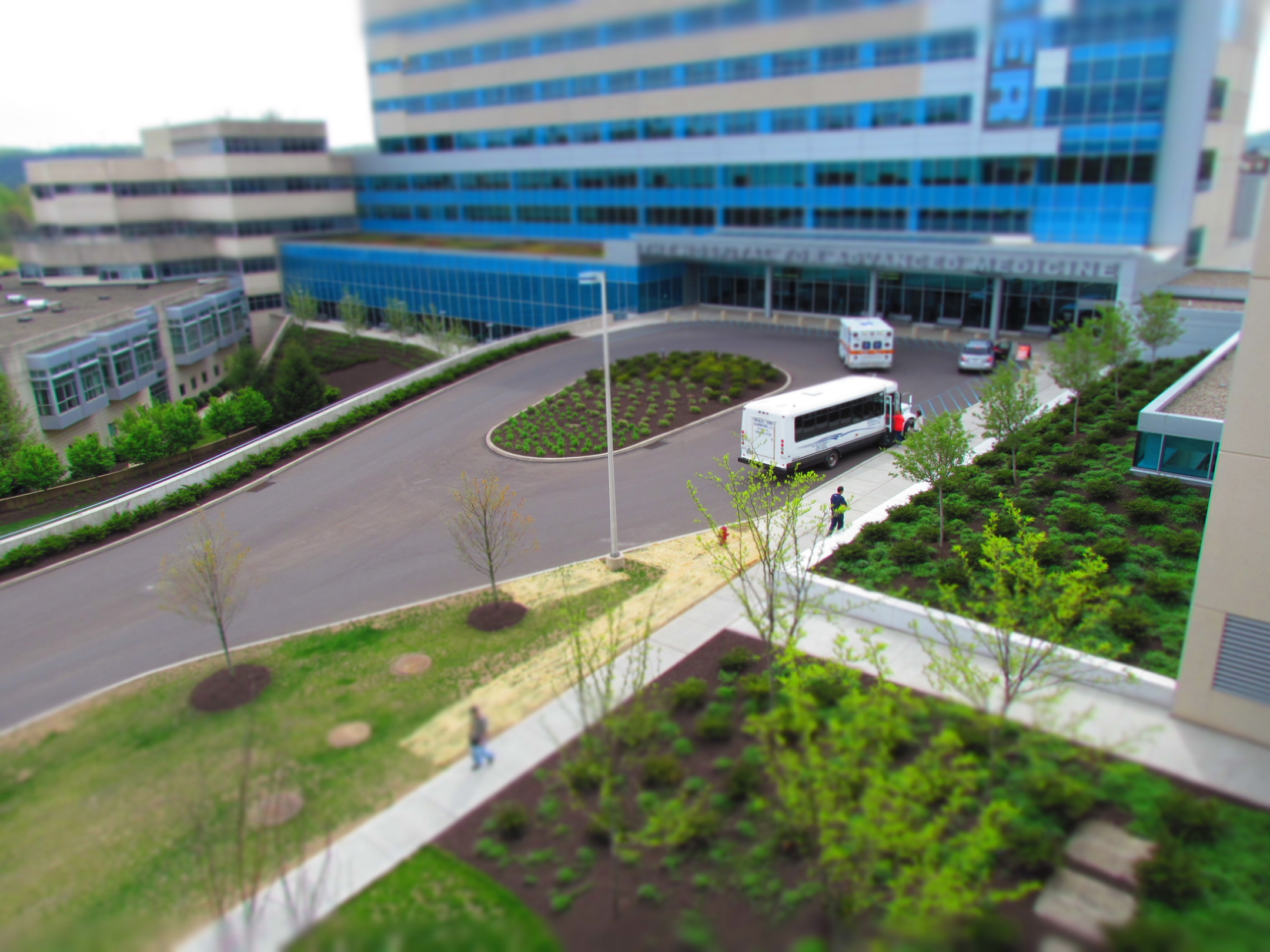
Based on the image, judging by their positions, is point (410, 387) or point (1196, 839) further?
point (410, 387)

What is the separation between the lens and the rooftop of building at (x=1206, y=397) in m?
24.2

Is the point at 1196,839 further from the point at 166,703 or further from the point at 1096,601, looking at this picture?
the point at 166,703

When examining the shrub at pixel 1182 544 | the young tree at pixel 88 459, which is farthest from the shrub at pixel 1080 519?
the young tree at pixel 88 459

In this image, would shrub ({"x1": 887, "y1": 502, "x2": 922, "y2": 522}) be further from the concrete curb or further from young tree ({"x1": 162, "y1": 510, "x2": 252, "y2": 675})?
young tree ({"x1": 162, "y1": 510, "x2": 252, "y2": 675})

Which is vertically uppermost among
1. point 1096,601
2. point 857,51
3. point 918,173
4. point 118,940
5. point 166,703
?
point 857,51

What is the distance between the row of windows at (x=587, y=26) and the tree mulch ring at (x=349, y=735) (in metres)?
49.7

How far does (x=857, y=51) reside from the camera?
5288 centimetres

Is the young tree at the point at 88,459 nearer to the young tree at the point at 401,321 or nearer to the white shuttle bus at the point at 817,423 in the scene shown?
the white shuttle bus at the point at 817,423

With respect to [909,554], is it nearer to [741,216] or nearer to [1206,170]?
[1206,170]

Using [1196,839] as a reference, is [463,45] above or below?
above

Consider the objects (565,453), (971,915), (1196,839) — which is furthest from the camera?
(565,453)

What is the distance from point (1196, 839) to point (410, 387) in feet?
110

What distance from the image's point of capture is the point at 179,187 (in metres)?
79.1

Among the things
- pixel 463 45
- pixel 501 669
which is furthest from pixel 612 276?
pixel 501 669
